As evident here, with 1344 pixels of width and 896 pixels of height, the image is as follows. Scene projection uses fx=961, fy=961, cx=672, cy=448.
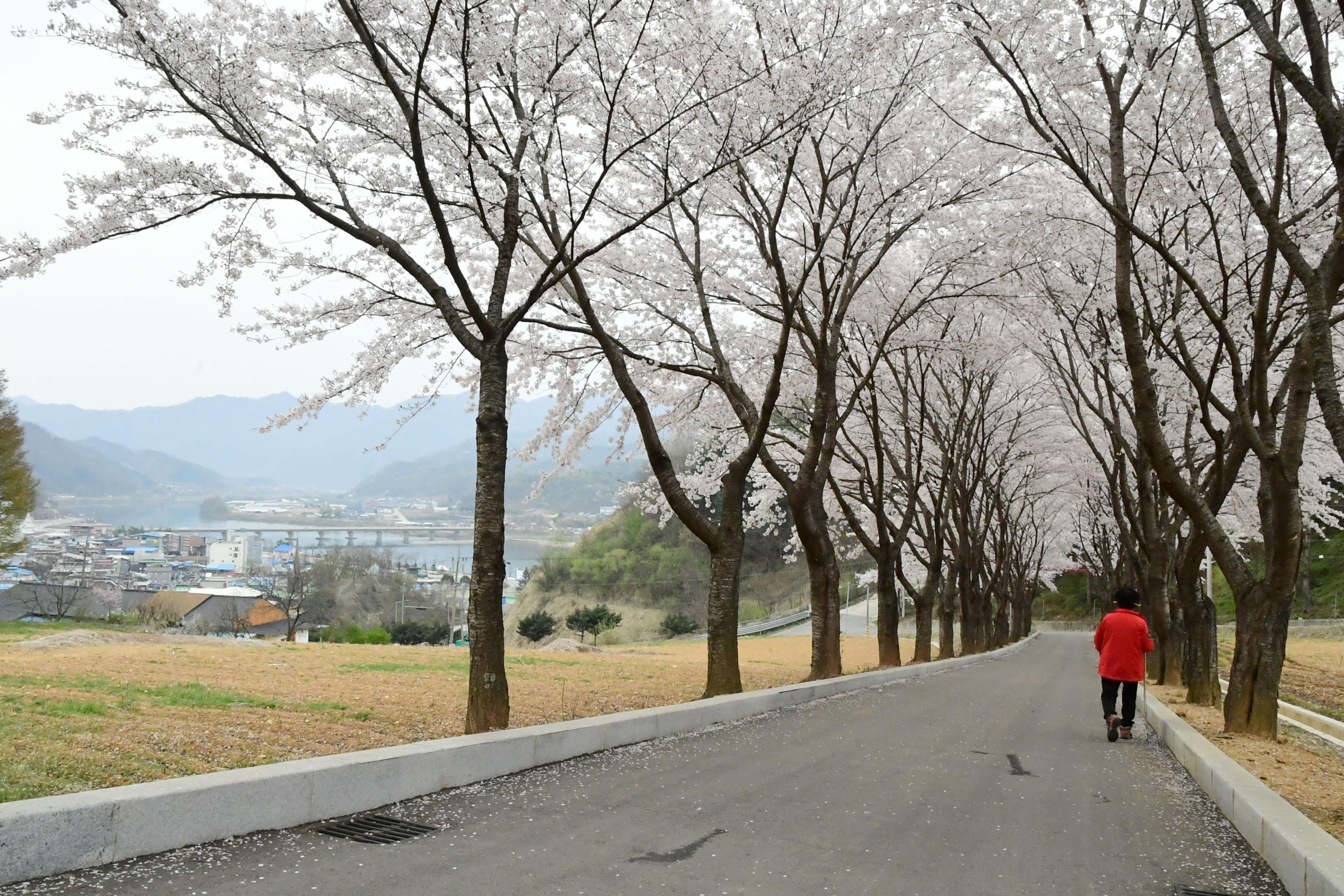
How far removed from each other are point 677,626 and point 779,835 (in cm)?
6730

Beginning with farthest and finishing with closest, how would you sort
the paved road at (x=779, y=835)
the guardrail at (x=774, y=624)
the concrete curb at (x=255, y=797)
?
the guardrail at (x=774, y=624)
the paved road at (x=779, y=835)
the concrete curb at (x=255, y=797)

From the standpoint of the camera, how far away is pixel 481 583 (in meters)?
7.66

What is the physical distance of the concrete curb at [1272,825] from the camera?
4168mm

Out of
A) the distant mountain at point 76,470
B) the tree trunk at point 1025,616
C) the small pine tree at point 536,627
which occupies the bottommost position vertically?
the small pine tree at point 536,627

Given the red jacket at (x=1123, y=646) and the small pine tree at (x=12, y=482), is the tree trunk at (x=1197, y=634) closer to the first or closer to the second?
the red jacket at (x=1123, y=646)

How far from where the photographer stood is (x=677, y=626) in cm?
7144

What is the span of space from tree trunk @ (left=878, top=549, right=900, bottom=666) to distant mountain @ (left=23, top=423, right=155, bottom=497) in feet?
449

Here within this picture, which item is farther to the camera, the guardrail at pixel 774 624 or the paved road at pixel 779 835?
the guardrail at pixel 774 624

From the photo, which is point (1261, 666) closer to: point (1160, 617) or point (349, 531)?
point (1160, 617)

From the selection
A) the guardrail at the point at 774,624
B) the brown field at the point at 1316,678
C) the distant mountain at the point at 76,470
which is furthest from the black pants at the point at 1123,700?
the distant mountain at the point at 76,470

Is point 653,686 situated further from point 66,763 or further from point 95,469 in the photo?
point 95,469

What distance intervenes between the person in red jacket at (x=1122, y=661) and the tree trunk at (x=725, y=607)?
4.13m

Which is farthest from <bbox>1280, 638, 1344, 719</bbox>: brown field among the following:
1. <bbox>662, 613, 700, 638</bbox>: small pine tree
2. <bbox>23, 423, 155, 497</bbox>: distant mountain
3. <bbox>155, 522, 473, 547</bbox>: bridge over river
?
<bbox>23, 423, 155, 497</bbox>: distant mountain

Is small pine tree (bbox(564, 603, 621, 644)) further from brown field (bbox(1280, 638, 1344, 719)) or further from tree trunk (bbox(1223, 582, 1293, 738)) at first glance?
tree trunk (bbox(1223, 582, 1293, 738))
